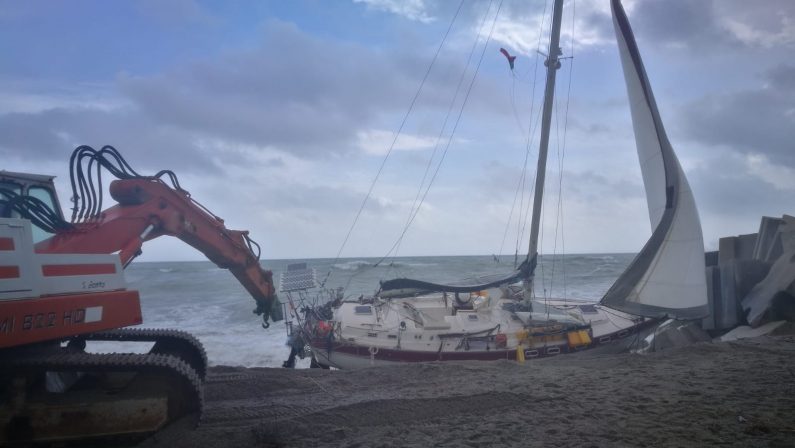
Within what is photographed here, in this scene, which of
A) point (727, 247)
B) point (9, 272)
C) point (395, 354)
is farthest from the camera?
point (727, 247)

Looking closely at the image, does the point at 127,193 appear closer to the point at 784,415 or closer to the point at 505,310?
the point at 784,415

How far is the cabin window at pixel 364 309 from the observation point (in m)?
11.2

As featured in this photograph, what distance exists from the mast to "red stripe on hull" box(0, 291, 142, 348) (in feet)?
31.5

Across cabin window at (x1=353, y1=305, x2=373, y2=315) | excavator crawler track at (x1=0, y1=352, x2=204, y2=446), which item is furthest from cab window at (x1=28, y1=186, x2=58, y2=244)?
cabin window at (x1=353, y1=305, x2=373, y2=315)

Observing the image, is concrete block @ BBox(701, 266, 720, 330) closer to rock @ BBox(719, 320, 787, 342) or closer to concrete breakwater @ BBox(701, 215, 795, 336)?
concrete breakwater @ BBox(701, 215, 795, 336)

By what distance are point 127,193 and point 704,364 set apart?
7560 millimetres

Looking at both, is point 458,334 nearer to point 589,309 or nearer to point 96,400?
point 589,309

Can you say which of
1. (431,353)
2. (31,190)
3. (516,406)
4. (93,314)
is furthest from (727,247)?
(31,190)

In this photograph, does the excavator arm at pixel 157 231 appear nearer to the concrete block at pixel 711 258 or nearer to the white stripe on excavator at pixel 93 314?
the white stripe on excavator at pixel 93 314

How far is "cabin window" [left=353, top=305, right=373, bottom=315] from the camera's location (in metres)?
11.2

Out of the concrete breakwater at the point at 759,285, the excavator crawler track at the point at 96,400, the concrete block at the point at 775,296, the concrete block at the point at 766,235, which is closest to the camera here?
the excavator crawler track at the point at 96,400

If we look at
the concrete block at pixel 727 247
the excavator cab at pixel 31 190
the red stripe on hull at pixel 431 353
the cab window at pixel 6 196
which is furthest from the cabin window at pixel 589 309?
the cab window at pixel 6 196

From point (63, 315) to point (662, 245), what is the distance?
1014 centimetres

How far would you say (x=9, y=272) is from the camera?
379 centimetres
